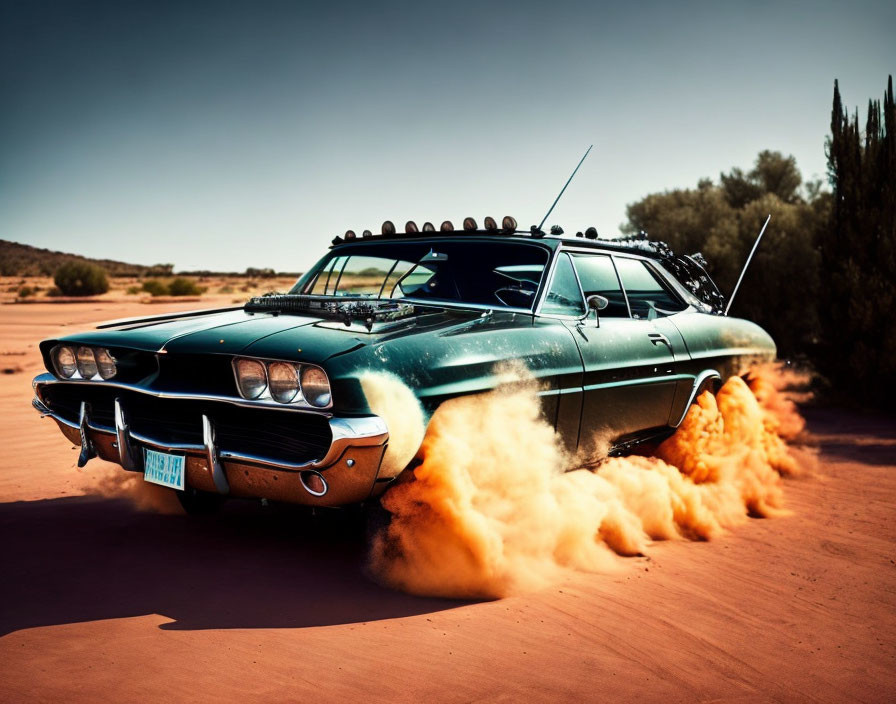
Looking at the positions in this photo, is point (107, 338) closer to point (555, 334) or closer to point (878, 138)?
point (555, 334)

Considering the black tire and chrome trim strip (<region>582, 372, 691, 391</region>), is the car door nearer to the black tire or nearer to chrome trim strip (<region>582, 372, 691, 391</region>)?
chrome trim strip (<region>582, 372, 691, 391</region>)

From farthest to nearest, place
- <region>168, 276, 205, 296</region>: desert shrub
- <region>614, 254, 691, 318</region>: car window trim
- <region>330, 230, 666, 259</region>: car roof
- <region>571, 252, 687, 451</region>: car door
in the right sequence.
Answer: <region>168, 276, 205, 296</region>: desert shrub → <region>614, 254, 691, 318</region>: car window trim → <region>330, 230, 666, 259</region>: car roof → <region>571, 252, 687, 451</region>: car door

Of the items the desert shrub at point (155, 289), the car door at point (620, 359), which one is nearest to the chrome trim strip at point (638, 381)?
the car door at point (620, 359)

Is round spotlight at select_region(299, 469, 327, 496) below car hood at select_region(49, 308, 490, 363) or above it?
below

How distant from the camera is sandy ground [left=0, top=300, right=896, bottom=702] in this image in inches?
110

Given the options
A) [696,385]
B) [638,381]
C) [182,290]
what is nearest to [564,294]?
[638,381]

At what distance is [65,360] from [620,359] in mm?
3098

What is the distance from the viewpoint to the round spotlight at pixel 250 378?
3.39 m

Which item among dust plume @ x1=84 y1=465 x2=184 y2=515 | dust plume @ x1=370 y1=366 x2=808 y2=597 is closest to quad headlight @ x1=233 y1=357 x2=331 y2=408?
dust plume @ x1=370 y1=366 x2=808 y2=597

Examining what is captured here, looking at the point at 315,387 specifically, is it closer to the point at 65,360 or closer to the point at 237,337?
the point at 237,337

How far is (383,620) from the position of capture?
10.8ft

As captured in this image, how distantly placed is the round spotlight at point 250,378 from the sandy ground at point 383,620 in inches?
36.0

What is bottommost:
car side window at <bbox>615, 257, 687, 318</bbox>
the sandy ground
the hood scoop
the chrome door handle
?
the sandy ground

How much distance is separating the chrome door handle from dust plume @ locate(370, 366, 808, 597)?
773 mm
